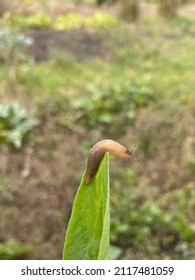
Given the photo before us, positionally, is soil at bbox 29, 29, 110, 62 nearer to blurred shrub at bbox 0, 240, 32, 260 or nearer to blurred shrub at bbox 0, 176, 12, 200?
blurred shrub at bbox 0, 176, 12, 200

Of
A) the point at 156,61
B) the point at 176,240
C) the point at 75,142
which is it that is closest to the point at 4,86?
the point at 75,142

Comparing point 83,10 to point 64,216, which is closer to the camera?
point 64,216

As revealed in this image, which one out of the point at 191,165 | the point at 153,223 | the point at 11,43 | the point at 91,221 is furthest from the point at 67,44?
the point at 91,221

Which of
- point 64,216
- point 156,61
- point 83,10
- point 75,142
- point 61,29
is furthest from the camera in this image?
point 83,10

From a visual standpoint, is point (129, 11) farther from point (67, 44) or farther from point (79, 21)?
point (67, 44)

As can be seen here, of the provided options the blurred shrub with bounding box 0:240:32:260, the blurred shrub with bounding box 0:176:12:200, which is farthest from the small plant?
the blurred shrub with bounding box 0:240:32:260

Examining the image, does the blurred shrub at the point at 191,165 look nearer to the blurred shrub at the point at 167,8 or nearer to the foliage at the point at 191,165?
the foliage at the point at 191,165

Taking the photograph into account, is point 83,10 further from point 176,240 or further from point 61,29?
point 176,240

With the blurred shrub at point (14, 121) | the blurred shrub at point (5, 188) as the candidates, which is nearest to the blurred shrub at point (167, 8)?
the blurred shrub at point (14, 121)
